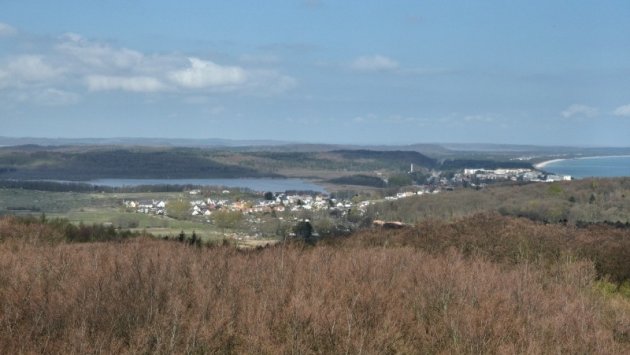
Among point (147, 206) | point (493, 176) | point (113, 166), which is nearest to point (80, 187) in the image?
point (147, 206)

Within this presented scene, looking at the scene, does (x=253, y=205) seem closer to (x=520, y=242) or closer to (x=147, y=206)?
(x=147, y=206)

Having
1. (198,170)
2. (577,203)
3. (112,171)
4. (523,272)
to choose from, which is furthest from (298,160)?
(523,272)

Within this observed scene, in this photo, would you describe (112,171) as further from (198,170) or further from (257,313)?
(257,313)

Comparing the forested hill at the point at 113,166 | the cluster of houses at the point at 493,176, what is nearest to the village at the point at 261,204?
the cluster of houses at the point at 493,176

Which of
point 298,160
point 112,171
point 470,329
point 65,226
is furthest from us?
point 298,160

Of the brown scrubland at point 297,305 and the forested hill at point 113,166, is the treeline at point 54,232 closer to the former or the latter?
the brown scrubland at point 297,305

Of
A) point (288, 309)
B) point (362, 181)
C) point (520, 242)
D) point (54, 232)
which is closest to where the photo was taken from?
point (288, 309)
